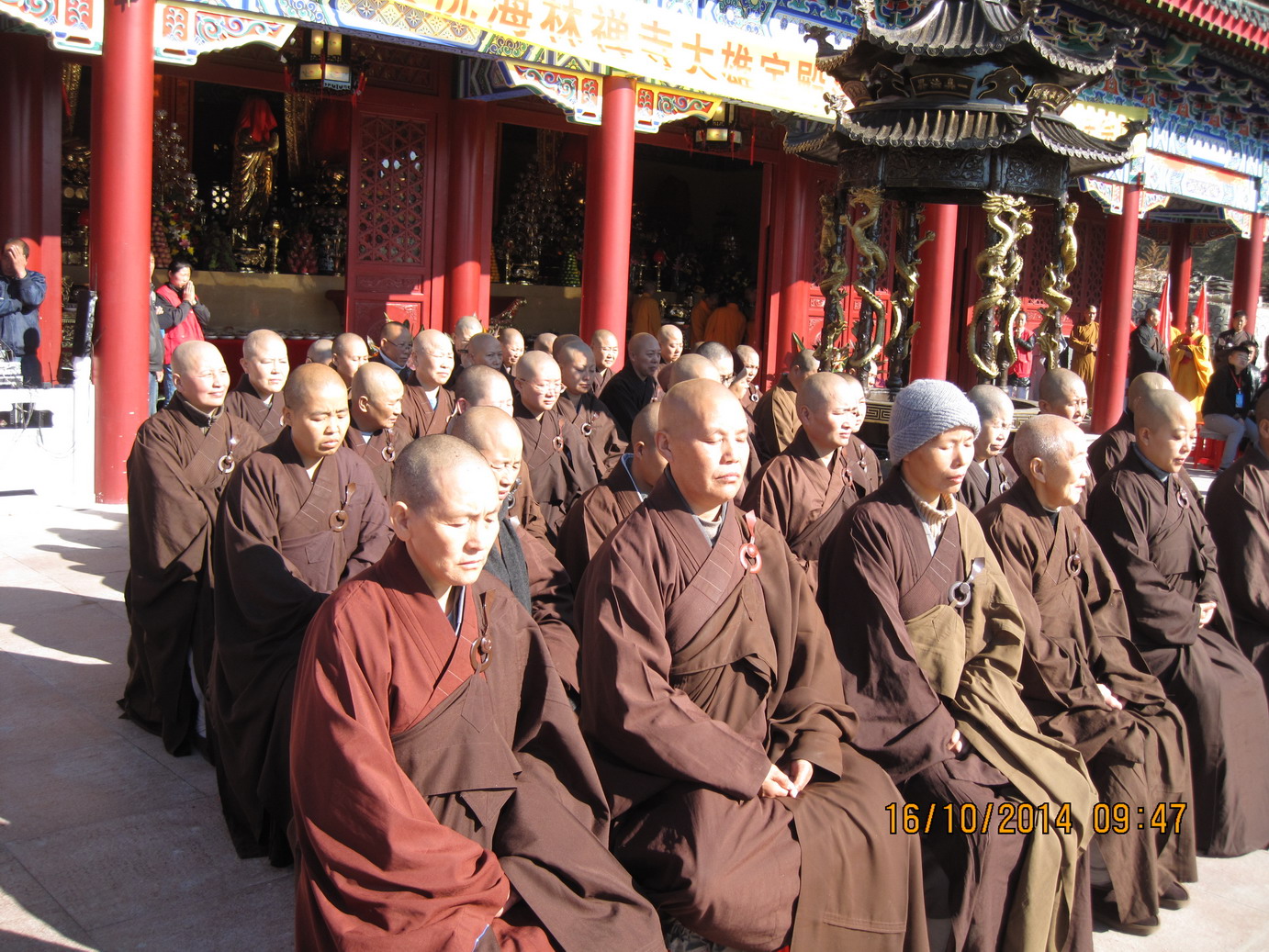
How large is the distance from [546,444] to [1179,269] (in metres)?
16.1

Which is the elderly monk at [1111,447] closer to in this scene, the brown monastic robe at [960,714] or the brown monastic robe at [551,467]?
the brown monastic robe at [960,714]

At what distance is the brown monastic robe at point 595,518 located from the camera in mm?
3977

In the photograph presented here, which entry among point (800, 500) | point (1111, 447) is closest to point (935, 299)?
point (1111, 447)

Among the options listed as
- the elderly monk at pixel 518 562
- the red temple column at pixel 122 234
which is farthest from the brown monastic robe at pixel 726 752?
the red temple column at pixel 122 234

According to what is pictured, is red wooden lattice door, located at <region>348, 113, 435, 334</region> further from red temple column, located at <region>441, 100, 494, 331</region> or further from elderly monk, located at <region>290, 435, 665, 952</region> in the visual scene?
elderly monk, located at <region>290, 435, 665, 952</region>

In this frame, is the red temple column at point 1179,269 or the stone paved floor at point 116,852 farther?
the red temple column at point 1179,269

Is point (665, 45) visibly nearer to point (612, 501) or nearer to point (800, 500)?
point (800, 500)

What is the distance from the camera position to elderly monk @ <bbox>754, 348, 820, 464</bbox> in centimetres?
655

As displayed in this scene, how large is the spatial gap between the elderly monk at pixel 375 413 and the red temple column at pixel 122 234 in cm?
326

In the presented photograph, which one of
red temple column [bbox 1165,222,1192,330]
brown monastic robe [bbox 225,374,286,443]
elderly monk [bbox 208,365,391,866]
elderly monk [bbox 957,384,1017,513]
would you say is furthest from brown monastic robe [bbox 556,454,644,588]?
red temple column [bbox 1165,222,1192,330]

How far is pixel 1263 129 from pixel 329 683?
1779 cm

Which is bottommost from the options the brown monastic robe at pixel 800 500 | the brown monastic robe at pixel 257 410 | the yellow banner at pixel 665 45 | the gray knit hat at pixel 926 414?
Result: the brown monastic robe at pixel 800 500

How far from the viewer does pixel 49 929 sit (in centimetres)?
296

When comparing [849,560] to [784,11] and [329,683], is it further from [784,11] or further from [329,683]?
[784,11]
